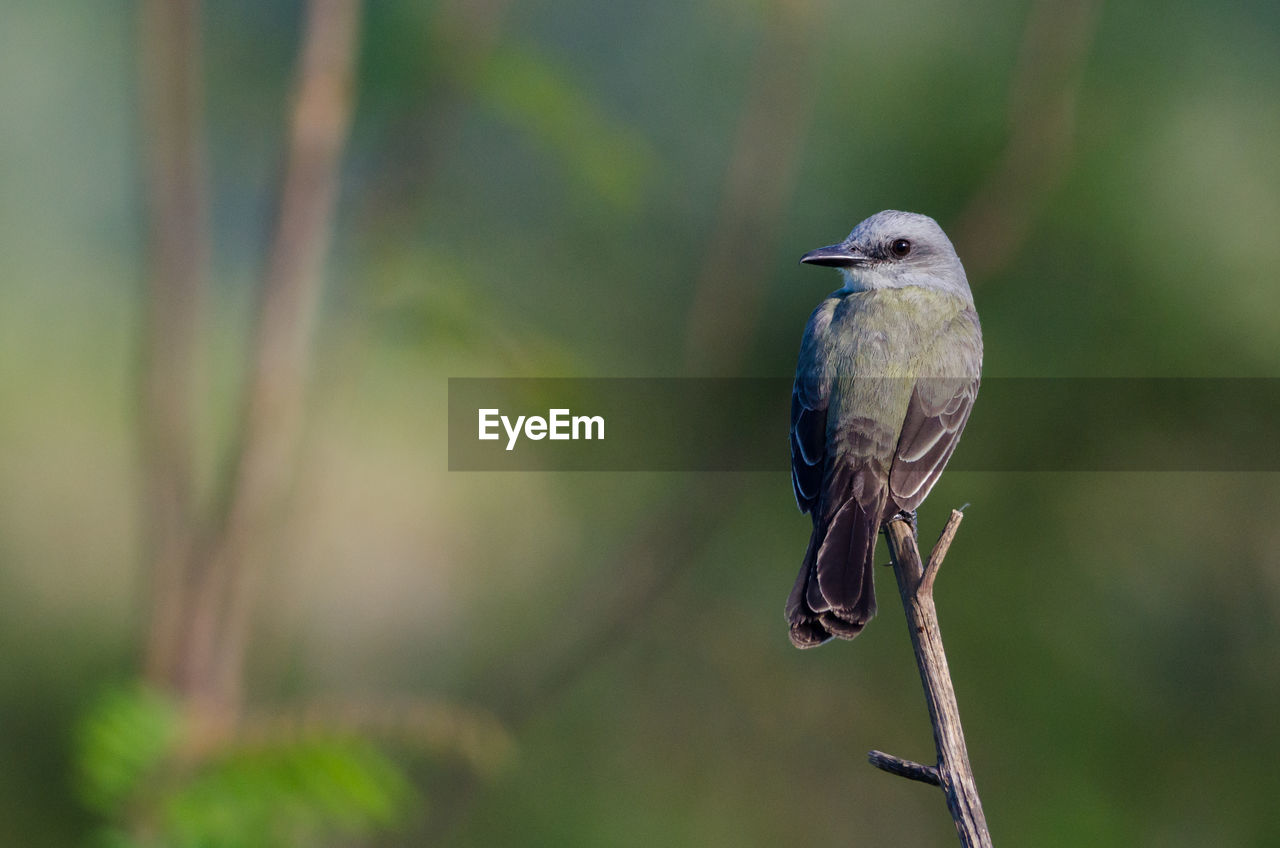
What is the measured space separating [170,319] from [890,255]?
2.20 meters

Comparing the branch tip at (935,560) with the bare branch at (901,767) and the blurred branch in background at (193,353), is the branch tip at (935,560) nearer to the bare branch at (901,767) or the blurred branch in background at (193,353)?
the bare branch at (901,767)

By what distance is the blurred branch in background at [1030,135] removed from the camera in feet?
14.5

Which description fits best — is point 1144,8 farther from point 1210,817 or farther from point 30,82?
point 30,82

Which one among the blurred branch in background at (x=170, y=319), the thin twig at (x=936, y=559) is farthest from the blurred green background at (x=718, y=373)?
the thin twig at (x=936, y=559)

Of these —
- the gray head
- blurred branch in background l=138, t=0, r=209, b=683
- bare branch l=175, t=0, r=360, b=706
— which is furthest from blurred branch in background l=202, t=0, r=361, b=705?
the gray head

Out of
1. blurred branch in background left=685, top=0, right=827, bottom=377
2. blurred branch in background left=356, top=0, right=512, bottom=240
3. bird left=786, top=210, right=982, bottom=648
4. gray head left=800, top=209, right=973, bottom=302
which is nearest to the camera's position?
bird left=786, top=210, right=982, bottom=648

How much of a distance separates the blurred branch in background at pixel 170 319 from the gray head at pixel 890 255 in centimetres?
200

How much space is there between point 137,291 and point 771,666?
11.8ft

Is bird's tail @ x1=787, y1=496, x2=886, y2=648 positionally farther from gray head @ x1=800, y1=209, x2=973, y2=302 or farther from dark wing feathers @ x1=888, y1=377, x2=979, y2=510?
gray head @ x1=800, y1=209, x2=973, y2=302

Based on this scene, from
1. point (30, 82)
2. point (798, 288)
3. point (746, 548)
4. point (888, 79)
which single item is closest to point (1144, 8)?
point (888, 79)

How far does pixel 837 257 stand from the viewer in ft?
11.2

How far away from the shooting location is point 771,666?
677cm

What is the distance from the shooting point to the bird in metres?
3.03

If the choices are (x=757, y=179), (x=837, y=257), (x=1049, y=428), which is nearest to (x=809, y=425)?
(x=837, y=257)
